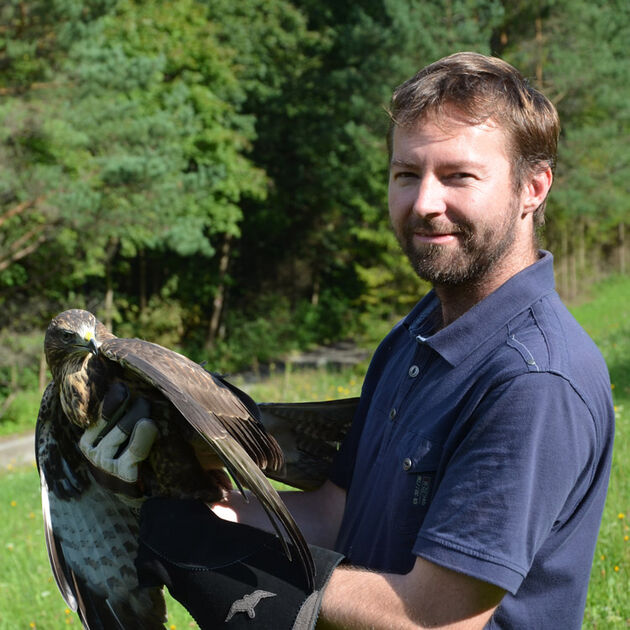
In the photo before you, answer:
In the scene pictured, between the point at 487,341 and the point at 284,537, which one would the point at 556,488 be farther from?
the point at 284,537

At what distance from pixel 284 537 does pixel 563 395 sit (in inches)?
26.5

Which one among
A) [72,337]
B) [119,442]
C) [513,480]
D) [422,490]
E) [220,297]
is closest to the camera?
[513,480]

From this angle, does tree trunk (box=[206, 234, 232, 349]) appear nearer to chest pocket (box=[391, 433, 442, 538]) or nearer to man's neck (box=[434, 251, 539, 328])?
man's neck (box=[434, 251, 539, 328])

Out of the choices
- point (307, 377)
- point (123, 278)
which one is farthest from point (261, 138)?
point (307, 377)

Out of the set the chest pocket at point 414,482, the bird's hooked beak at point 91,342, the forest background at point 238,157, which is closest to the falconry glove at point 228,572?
the chest pocket at point 414,482

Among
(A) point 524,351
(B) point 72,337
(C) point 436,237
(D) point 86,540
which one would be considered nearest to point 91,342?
(B) point 72,337

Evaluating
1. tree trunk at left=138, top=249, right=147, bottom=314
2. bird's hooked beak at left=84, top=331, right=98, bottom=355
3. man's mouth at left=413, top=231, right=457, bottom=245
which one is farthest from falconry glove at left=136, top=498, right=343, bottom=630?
tree trunk at left=138, top=249, right=147, bottom=314

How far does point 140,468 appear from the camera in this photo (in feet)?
7.69

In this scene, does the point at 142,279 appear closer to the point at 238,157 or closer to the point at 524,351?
the point at 238,157

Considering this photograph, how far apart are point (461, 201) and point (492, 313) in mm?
238

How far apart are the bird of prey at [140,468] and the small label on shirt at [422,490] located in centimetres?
55

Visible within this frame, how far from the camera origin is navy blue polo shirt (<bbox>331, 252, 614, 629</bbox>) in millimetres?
1358

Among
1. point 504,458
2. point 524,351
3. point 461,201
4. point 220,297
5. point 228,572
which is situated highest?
point 461,201

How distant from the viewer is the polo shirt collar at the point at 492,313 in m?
1.58
